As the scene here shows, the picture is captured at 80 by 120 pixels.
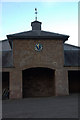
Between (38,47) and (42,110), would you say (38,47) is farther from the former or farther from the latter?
(42,110)

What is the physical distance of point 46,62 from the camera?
19.5m

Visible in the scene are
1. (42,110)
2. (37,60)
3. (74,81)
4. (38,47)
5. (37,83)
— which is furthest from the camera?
(74,81)

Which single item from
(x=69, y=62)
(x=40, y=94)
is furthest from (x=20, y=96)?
(x=69, y=62)

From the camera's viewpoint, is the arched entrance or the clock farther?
the arched entrance

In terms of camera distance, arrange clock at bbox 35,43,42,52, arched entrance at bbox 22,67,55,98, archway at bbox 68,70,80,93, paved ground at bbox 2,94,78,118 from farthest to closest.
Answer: archway at bbox 68,70,80,93
arched entrance at bbox 22,67,55,98
clock at bbox 35,43,42,52
paved ground at bbox 2,94,78,118

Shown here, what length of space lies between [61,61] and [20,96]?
19.4 ft

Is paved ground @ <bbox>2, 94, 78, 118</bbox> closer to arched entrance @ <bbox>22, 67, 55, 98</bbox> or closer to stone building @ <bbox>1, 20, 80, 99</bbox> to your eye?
stone building @ <bbox>1, 20, 80, 99</bbox>

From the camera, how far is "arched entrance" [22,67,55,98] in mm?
22062

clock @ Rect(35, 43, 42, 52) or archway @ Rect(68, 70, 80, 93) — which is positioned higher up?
clock @ Rect(35, 43, 42, 52)

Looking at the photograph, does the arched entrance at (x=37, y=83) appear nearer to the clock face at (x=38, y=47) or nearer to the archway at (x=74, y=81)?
the archway at (x=74, y=81)

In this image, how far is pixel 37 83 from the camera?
872 inches

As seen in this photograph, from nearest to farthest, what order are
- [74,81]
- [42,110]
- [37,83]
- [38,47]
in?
[42,110] → [38,47] → [37,83] → [74,81]

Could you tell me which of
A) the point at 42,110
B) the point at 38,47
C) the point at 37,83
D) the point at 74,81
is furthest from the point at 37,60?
the point at 42,110

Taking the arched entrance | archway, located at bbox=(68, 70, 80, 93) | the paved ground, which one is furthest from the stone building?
the paved ground
